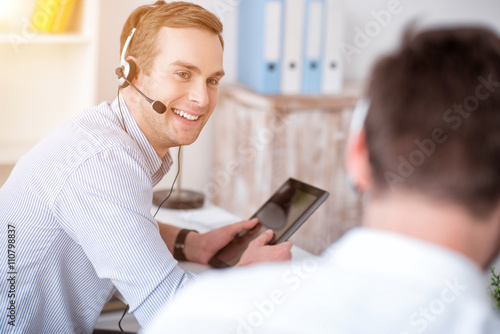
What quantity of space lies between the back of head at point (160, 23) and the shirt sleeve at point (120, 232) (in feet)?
1.09

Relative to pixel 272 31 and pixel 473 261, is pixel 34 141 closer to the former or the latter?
pixel 272 31

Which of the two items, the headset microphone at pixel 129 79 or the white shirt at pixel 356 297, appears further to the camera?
the headset microphone at pixel 129 79

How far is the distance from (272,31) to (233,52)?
1.17 ft

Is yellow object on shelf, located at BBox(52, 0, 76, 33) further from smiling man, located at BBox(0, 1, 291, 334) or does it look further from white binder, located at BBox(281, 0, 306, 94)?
white binder, located at BBox(281, 0, 306, 94)

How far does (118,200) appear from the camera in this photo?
3.74 feet

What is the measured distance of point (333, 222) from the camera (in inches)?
106

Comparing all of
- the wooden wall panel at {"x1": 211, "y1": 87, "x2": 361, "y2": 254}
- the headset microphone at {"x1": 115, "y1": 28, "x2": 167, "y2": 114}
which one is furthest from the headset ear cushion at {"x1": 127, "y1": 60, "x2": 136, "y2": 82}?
the wooden wall panel at {"x1": 211, "y1": 87, "x2": 361, "y2": 254}

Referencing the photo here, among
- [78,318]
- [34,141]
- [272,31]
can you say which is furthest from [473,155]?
[34,141]

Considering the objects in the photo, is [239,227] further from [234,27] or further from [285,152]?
[234,27]

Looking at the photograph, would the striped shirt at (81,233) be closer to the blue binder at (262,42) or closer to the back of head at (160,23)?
the back of head at (160,23)

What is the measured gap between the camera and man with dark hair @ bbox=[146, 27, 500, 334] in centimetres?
60

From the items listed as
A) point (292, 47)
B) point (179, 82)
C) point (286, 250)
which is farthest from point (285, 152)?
point (286, 250)

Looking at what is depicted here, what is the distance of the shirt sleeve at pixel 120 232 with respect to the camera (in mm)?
1117

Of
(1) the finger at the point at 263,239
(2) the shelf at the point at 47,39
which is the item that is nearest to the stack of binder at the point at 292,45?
(2) the shelf at the point at 47,39
